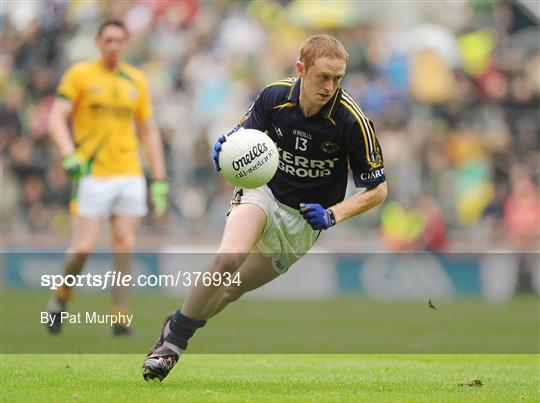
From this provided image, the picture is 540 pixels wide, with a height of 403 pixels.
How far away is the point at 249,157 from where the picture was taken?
7.18m

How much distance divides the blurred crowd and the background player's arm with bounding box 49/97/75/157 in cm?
786

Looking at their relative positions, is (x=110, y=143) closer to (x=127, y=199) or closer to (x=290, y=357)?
(x=127, y=199)

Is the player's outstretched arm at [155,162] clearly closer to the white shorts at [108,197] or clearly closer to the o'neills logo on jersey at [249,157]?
the white shorts at [108,197]

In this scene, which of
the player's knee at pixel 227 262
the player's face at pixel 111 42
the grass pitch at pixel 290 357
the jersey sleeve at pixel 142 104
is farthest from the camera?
the jersey sleeve at pixel 142 104

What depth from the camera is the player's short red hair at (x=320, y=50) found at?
7246 mm

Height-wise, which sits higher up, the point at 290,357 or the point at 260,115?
the point at 260,115

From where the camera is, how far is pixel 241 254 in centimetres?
718

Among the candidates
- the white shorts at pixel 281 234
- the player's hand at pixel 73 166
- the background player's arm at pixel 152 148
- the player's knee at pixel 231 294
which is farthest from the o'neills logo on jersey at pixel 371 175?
the background player's arm at pixel 152 148

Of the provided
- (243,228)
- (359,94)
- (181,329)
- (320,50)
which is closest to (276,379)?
(181,329)

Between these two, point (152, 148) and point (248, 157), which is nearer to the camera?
point (248, 157)

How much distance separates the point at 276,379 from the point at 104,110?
4.75m

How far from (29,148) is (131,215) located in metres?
9.15

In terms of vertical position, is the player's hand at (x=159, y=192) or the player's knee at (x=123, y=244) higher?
the player's hand at (x=159, y=192)

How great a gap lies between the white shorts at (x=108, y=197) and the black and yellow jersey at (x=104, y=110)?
0.10m
